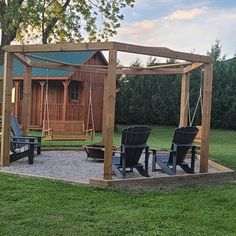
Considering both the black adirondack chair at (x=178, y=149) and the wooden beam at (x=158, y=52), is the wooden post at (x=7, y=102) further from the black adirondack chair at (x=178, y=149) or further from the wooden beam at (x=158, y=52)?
the black adirondack chair at (x=178, y=149)

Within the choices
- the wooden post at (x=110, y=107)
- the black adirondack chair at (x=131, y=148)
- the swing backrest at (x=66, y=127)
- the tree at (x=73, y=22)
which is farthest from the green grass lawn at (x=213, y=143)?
the tree at (x=73, y=22)

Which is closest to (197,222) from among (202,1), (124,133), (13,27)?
(124,133)

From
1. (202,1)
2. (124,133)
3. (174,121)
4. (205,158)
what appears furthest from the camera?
(174,121)

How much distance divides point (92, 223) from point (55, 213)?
577 mm

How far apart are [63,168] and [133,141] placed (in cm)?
203

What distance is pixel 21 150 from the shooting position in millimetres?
9750

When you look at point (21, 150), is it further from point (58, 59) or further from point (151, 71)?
point (58, 59)

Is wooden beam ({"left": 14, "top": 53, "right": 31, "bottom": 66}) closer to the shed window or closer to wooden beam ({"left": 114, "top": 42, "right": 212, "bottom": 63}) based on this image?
wooden beam ({"left": 114, "top": 42, "right": 212, "bottom": 63})

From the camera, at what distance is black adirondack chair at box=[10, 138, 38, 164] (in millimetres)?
9328

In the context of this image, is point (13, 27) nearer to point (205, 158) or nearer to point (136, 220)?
point (205, 158)

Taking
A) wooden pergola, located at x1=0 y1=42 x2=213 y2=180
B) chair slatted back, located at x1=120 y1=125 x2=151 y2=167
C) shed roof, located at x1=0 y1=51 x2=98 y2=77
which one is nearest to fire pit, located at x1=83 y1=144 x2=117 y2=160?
wooden pergola, located at x1=0 y1=42 x2=213 y2=180

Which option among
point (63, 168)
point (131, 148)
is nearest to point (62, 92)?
point (63, 168)

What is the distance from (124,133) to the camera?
302 inches

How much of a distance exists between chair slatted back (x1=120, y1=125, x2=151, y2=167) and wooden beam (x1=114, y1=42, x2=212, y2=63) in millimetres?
1354
